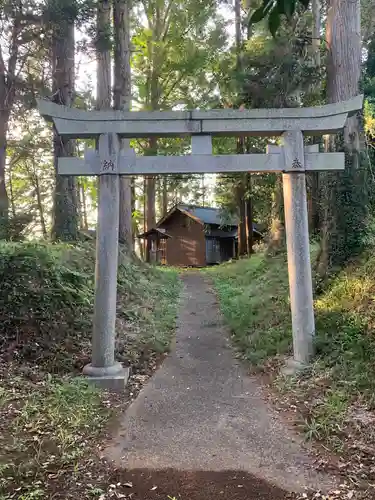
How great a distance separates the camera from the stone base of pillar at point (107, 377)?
571cm

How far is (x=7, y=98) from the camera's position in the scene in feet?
32.8

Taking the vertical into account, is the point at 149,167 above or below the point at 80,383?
above

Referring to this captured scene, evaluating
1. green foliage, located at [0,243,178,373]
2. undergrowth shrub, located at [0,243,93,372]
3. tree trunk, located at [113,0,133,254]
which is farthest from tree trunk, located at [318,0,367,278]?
tree trunk, located at [113,0,133,254]

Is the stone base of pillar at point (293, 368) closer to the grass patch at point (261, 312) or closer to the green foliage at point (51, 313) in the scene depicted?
the grass patch at point (261, 312)

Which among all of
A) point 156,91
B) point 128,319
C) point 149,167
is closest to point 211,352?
point 128,319

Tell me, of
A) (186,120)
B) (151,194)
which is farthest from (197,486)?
(151,194)

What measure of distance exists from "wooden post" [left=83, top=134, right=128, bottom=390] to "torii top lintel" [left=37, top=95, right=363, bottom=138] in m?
0.26

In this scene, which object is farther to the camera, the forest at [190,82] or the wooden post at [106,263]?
the forest at [190,82]

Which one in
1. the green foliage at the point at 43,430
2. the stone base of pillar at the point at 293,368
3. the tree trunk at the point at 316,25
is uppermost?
the tree trunk at the point at 316,25

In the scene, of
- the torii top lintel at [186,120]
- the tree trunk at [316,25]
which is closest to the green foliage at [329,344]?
the torii top lintel at [186,120]

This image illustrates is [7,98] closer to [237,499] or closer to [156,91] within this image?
[237,499]

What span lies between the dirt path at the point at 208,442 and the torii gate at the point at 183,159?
859mm

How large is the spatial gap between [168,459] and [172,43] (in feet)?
69.6

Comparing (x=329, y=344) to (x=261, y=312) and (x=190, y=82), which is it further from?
(x=190, y=82)
